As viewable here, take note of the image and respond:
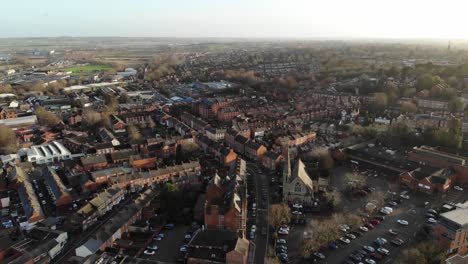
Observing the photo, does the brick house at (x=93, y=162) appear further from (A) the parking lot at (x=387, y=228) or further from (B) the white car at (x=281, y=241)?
(A) the parking lot at (x=387, y=228)

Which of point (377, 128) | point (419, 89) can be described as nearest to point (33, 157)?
point (377, 128)

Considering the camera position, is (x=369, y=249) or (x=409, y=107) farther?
(x=409, y=107)

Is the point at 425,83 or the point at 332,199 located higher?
the point at 425,83

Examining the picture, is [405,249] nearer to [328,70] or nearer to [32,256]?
[32,256]

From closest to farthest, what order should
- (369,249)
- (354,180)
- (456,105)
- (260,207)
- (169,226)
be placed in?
(369,249)
(169,226)
(260,207)
(354,180)
(456,105)

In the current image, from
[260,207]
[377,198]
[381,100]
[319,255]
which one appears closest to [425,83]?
[381,100]

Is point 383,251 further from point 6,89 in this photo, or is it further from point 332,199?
point 6,89
